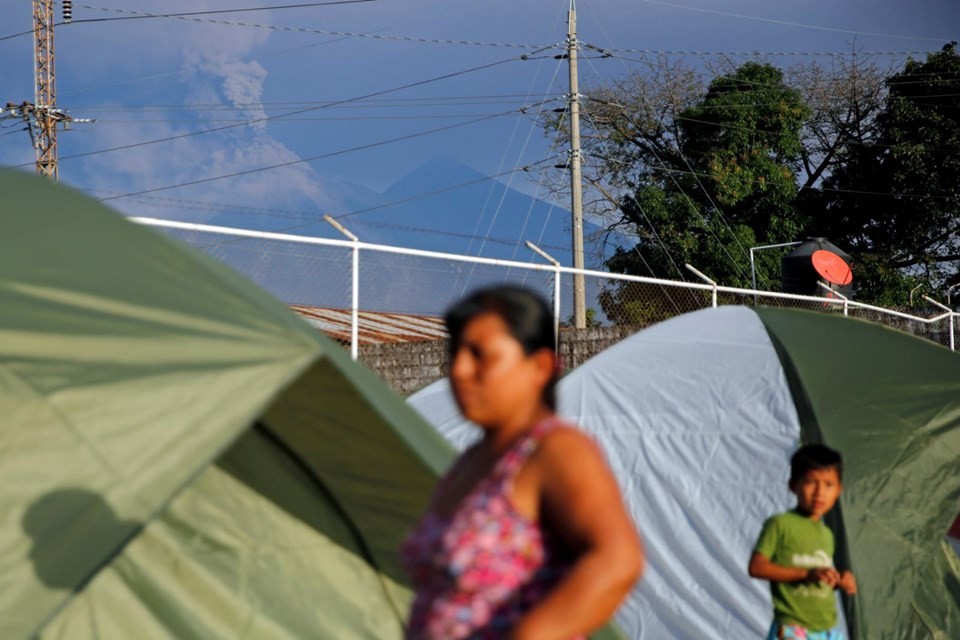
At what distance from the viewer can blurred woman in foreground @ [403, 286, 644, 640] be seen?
6.09 feet

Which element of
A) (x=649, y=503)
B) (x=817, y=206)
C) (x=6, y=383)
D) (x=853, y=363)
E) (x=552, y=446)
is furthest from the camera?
(x=817, y=206)

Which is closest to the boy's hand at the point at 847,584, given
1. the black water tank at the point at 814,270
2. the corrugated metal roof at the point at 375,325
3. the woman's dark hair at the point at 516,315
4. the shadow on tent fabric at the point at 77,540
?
the woman's dark hair at the point at 516,315

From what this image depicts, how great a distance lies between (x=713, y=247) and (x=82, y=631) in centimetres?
2289

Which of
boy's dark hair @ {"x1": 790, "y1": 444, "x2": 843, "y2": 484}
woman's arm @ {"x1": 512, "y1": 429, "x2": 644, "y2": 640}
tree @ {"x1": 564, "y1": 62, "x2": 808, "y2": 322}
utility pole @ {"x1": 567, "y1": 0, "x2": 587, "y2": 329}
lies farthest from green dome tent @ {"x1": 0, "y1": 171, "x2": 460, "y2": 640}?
tree @ {"x1": 564, "y1": 62, "x2": 808, "y2": 322}

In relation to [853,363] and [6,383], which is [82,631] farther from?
[853,363]

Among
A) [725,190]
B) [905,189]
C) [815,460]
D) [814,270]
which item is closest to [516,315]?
[815,460]

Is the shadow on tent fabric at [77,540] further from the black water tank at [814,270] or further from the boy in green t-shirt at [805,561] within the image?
the black water tank at [814,270]

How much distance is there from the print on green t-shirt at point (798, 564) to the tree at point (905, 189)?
75.2 ft

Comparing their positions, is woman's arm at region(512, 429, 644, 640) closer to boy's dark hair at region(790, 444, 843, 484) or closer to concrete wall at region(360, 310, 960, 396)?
boy's dark hair at region(790, 444, 843, 484)

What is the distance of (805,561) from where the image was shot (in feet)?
14.8

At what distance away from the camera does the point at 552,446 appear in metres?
1.96

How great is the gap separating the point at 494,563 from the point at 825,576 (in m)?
2.81

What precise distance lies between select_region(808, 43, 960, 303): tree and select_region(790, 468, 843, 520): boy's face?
22868 mm

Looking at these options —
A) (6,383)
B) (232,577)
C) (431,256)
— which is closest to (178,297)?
(6,383)
